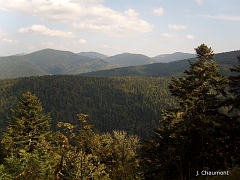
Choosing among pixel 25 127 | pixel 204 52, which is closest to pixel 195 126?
pixel 204 52

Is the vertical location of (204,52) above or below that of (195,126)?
above

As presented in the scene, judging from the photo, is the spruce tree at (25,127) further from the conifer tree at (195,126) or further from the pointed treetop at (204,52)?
the pointed treetop at (204,52)

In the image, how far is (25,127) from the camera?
29.1 meters

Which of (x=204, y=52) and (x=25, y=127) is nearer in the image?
(x=204, y=52)

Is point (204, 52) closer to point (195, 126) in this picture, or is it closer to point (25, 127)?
point (195, 126)

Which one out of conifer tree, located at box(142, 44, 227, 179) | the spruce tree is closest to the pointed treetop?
conifer tree, located at box(142, 44, 227, 179)

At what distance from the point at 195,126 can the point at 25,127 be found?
2110cm

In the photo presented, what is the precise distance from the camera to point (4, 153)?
29828mm

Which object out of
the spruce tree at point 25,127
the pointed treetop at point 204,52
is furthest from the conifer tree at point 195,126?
the spruce tree at point 25,127

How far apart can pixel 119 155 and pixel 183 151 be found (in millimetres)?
21161

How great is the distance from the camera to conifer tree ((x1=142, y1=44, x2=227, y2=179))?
1856 centimetres

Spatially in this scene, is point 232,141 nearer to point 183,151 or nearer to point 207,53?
point 183,151

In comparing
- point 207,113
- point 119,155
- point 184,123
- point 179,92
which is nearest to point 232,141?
point 207,113

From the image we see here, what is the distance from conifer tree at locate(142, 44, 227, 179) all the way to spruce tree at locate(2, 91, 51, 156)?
15.9m
